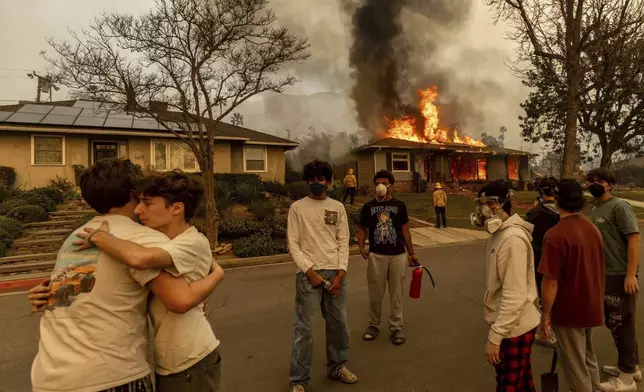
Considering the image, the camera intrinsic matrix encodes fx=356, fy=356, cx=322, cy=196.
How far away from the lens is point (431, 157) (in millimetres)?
28156

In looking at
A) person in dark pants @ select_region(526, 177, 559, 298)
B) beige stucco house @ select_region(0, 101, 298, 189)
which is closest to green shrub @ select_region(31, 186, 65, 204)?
beige stucco house @ select_region(0, 101, 298, 189)

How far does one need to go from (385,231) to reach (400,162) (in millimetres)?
23526

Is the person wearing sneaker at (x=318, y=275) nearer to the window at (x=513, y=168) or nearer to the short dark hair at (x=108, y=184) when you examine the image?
the short dark hair at (x=108, y=184)

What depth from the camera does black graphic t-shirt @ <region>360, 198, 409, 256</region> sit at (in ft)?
14.0

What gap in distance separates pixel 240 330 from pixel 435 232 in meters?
10.2

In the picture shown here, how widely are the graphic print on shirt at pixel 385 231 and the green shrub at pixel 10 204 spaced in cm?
1313

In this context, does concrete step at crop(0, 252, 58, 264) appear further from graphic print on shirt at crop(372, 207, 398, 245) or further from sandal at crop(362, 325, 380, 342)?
graphic print on shirt at crop(372, 207, 398, 245)

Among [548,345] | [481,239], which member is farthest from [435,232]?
[548,345]

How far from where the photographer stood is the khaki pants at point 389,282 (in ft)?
13.9

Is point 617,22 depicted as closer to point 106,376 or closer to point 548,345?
point 548,345

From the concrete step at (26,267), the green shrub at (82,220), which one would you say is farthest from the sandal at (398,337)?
the green shrub at (82,220)

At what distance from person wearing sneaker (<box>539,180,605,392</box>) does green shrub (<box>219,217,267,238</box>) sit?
31.4 feet

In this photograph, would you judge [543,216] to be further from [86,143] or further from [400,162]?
[400,162]

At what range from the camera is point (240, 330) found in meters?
4.71
